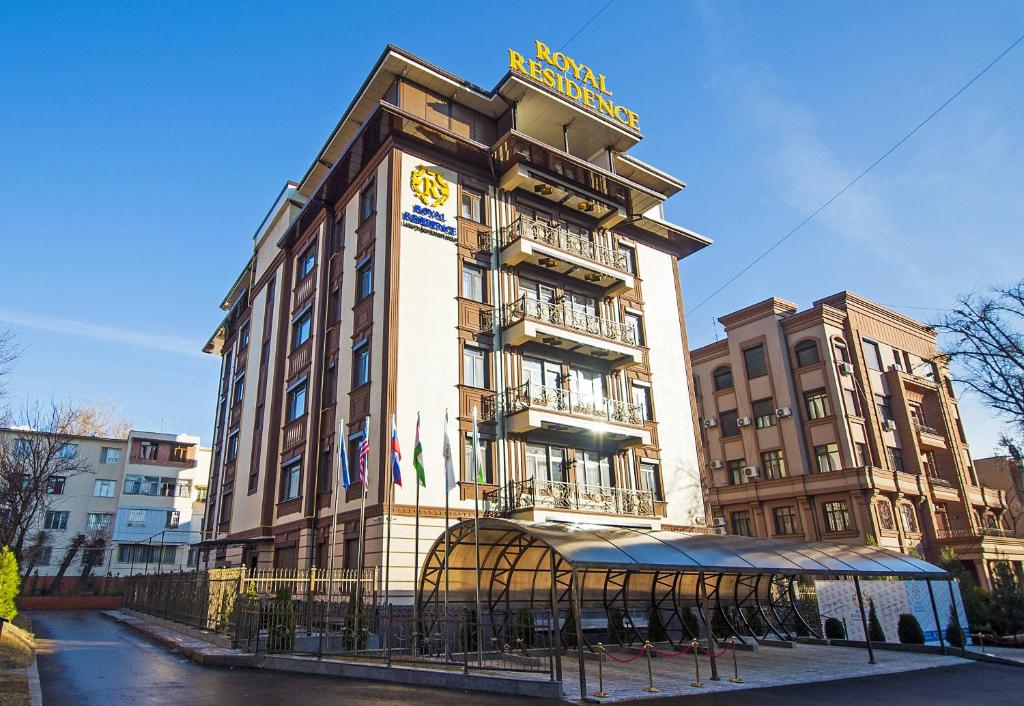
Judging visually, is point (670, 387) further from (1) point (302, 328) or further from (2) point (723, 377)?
(1) point (302, 328)

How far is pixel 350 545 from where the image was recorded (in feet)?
74.9

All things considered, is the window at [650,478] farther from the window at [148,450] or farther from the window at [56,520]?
the window at [56,520]

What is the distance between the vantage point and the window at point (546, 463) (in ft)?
81.3

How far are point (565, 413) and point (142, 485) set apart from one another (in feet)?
162

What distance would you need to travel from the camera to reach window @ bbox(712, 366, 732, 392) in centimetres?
4534

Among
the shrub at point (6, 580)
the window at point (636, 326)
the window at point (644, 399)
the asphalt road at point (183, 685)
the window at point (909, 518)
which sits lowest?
the asphalt road at point (183, 685)

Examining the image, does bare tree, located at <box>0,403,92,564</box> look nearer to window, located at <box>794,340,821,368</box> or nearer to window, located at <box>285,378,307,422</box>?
window, located at <box>285,378,307,422</box>

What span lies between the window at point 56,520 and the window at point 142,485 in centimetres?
471

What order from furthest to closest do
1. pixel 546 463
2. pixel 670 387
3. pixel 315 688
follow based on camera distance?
pixel 670 387, pixel 546 463, pixel 315 688

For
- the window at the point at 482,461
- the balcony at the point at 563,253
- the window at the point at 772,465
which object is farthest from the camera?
the window at the point at 772,465

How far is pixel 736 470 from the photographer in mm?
43750

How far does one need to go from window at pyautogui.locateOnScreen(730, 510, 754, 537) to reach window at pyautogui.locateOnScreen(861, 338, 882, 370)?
A: 12.6m

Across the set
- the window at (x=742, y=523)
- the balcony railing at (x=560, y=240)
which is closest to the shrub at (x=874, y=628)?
the balcony railing at (x=560, y=240)

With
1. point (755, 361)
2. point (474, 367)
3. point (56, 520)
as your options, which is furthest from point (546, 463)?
point (56, 520)
